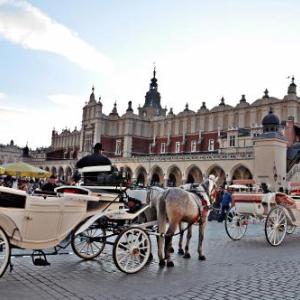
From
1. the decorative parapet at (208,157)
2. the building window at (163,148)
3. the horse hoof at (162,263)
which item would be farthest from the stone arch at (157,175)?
the horse hoof at (162,263)

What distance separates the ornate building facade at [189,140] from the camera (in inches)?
1312

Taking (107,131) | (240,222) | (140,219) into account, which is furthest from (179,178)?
(140,219)

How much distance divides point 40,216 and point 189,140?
161 feet

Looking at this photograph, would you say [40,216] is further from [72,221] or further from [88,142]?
[88,142]

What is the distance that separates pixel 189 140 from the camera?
2124 inches

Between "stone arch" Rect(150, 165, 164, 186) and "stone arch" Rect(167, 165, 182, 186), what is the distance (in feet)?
2.98

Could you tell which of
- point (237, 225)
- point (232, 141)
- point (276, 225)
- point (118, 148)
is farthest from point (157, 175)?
point (276, 225)

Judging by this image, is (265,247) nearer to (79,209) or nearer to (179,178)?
(79,209)

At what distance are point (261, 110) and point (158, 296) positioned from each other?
43556mm

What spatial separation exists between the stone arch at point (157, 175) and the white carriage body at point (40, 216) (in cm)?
3688

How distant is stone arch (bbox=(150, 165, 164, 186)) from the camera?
43.8m

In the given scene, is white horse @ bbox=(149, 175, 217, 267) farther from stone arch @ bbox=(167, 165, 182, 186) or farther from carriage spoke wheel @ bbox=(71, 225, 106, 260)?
stone arch @ bbox=(167, 165, 182, 186)

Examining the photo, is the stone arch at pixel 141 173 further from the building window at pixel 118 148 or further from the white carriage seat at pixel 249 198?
the white carriage seat at pixel 249 198

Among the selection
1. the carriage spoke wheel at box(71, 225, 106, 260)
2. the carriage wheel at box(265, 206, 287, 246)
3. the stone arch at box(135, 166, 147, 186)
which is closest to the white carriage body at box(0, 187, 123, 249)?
the carriage spoke wheel at box(71, 225, 106, 260)
